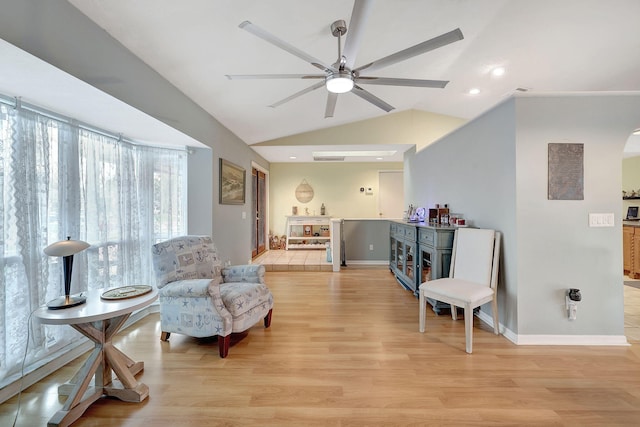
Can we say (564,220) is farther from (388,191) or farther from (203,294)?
(388,191)

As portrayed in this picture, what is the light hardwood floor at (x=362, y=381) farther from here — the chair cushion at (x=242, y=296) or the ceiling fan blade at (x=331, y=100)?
the ceiling fan blade at (x=331, y=100)

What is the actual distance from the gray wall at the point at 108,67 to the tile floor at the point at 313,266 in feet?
5.57

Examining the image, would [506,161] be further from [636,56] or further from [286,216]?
[286,216]

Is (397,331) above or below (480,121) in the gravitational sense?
below

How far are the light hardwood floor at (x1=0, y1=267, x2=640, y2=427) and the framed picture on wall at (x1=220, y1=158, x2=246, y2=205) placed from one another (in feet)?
6.43

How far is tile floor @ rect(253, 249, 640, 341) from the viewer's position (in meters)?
2.75

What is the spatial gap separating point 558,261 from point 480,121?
157 cm

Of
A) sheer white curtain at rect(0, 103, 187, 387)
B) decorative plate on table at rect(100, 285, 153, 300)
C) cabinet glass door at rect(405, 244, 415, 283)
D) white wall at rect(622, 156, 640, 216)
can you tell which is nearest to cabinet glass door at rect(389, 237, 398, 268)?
cabinet glass door at rect(405, 244, 415, 283)

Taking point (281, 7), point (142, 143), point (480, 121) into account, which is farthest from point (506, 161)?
point (142, 143)

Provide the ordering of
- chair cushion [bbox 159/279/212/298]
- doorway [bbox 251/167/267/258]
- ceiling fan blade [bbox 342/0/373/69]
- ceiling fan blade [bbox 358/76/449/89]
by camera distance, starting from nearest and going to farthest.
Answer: ceiling fan blade [bbox 342/0/373/69] < ceiling fan blade [bbox 358/76/449/89] < chair cushion [bbox 159/279/212/298] < doorway [bbox 251/167/267/258]

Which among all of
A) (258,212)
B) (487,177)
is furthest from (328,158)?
(487,177)

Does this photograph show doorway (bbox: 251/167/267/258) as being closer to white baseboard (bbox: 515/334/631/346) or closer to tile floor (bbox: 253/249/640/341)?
tile floor (bbox: 253/249/640/341)

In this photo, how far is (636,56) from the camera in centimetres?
279

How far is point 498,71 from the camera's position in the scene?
3.35 meters
